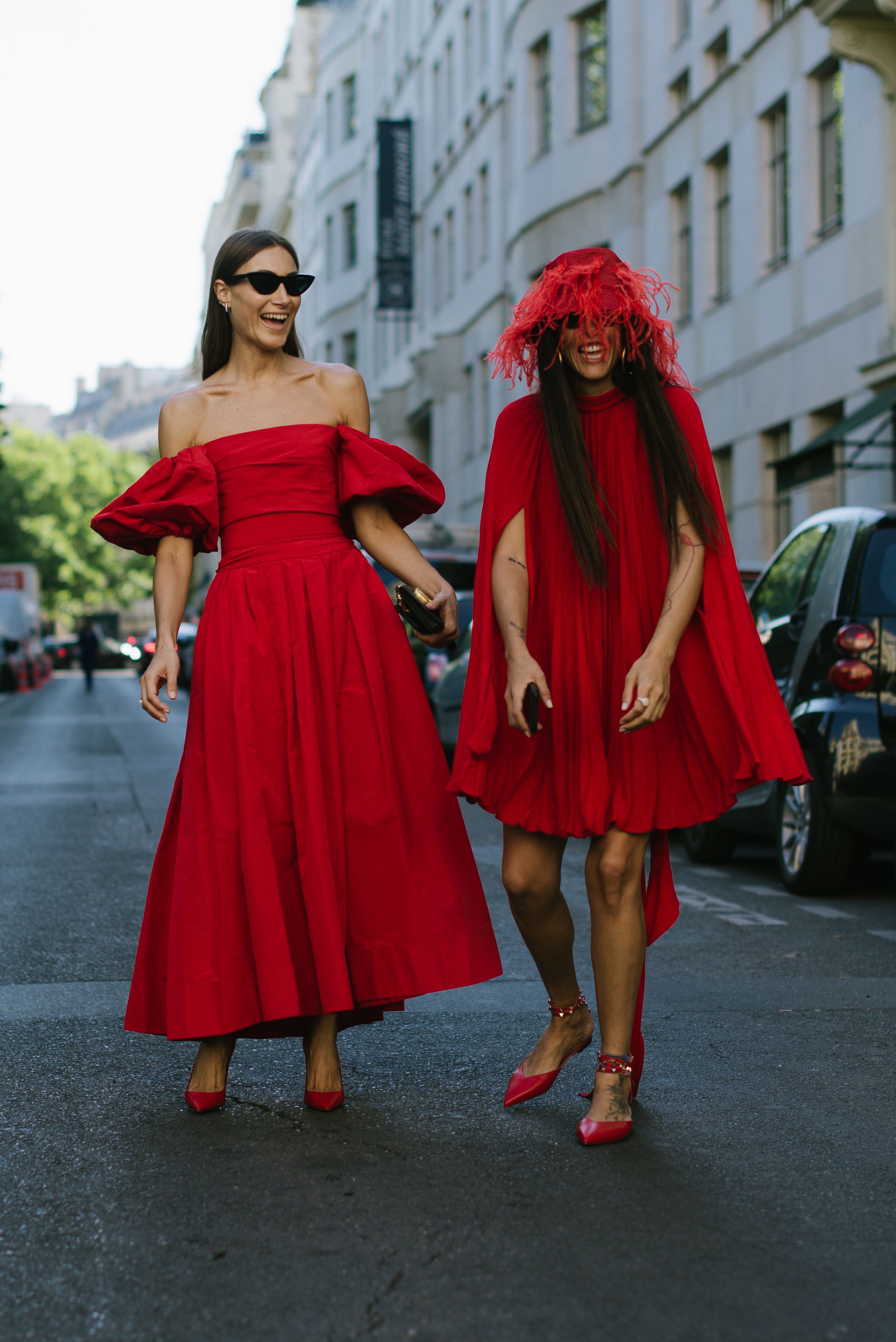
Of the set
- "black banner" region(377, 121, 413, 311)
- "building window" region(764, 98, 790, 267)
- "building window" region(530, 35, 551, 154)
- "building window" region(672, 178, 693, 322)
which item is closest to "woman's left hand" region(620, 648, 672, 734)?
"building window" region(764, 98, 790, 267)

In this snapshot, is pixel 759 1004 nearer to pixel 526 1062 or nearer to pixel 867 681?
pixel 526 1062

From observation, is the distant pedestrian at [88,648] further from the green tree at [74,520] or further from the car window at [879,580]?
the green tree at [74,520]

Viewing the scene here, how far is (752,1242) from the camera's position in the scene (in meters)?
3.05

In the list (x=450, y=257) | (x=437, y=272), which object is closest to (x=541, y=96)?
(x=450, y=257)

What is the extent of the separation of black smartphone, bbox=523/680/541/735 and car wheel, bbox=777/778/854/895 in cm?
423

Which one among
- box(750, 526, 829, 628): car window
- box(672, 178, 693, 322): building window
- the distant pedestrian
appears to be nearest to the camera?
box(750, 526, 829, 628): car window

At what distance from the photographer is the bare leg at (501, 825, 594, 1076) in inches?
154

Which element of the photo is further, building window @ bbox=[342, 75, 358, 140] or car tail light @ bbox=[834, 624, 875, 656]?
building window @ bbox=[342, 75, 358, 140]

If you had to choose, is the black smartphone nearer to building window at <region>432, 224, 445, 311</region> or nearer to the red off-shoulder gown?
the red off-shoulder gown

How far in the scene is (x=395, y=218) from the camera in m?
47.5

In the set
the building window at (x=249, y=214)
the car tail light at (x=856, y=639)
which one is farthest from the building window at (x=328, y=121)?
the car tail light at (x=856, y=639)

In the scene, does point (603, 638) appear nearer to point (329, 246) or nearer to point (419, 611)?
point (419, 611)

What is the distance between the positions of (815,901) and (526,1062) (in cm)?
411

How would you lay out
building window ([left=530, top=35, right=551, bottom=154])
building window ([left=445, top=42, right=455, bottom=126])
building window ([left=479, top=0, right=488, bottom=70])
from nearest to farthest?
1. building window ([left=530, top=35, right=551, bottom=154])
2. building window ([left=479, top=0, right=488, bottom=70])
3. building window ([left=445, top=42, right=455, bottom=126])
